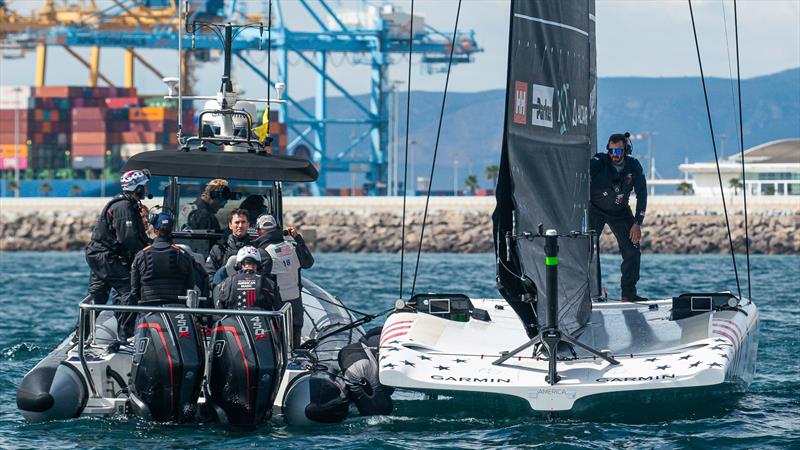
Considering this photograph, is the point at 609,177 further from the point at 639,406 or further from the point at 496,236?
the point at 639,406

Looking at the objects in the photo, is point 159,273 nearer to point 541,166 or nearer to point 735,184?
point 541,166

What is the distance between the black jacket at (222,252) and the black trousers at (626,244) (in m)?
3.22

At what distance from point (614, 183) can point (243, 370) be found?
4390mm

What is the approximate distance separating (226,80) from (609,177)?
3341mm

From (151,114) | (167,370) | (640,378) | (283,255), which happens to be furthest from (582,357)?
(151,114)

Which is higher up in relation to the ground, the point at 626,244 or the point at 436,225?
the point at 436,225

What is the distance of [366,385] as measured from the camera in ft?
30.5

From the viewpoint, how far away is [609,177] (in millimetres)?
11570

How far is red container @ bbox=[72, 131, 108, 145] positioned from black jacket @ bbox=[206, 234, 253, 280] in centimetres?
6703

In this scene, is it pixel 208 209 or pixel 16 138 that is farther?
pixel 16 138

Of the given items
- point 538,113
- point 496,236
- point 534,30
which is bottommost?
point 496,236

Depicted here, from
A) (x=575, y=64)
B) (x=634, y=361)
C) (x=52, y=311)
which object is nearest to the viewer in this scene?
(x=634, y=361)

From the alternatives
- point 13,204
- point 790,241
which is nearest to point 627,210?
point 790,241

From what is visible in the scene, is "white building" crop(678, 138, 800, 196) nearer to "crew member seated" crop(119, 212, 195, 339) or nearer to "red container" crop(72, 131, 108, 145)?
"red container" crop(72, 131, 108, 145)
